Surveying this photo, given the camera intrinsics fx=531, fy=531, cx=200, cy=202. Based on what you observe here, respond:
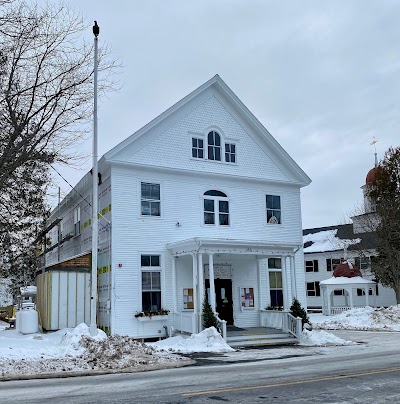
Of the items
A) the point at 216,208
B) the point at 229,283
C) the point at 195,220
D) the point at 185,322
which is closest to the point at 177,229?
the point at 195,220

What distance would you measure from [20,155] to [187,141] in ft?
26.8

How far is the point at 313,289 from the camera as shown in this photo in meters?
50.2

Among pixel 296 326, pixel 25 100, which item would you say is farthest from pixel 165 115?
pixel 296 326

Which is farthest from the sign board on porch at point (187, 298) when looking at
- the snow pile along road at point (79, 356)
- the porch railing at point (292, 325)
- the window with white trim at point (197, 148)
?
the window with white trim at point (197, 148)

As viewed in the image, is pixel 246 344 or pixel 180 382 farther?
pixel 246 344

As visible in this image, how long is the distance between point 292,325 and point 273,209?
6.04m

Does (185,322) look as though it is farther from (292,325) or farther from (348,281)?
(348,281)

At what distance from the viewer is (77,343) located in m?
16.1

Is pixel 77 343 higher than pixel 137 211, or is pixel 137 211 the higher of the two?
pixel 137 211

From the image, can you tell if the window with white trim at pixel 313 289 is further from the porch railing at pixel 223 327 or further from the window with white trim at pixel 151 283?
the porch railing at pixel 223 327

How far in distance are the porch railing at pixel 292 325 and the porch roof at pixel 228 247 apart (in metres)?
2.63

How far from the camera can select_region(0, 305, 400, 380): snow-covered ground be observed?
14.1 m

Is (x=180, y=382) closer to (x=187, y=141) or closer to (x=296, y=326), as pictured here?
(x=296, y=326)

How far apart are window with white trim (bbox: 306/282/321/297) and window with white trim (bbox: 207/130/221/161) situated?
96.0 ft
